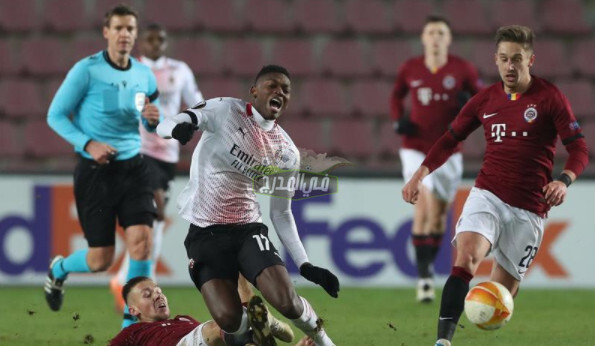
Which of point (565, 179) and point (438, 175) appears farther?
point (438, 175)

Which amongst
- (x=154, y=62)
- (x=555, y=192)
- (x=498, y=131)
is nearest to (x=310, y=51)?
(x=154, y=62)

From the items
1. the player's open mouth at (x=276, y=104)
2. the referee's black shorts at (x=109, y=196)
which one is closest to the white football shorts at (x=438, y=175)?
the referee's black shorts at (x=109, y=196)

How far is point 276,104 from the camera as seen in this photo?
5383 millimetres

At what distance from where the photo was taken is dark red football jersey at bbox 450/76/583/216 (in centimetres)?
582

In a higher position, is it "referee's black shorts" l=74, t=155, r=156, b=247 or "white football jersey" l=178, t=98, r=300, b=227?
"white football jersey" l=178, t=98, r=300, b=227

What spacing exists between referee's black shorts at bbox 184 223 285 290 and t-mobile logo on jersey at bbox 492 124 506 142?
1.38 metres

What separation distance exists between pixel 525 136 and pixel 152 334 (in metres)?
2.17

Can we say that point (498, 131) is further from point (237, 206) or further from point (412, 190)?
point (237, 206)

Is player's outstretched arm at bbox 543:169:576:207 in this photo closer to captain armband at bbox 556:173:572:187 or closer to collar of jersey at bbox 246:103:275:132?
captain armband at bbox 556:173:572:187

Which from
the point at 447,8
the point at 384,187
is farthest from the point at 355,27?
the point at 384,187

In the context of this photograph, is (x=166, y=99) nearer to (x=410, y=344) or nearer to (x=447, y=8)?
(x=410, y=344)

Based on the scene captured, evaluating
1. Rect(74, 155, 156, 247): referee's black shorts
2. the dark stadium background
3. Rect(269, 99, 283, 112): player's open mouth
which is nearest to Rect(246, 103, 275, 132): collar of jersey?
Rect(269, 99, 283, 112): player's open mouth

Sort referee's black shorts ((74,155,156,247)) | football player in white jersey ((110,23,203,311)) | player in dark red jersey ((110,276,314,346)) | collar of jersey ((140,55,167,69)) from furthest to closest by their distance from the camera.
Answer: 1. collar of jersey ((140,55,167,69))
2. football player in white jersey ((110,23,203,311))
3. referee's black shorts ((74,155,156,247))
4. player in dark red jersey ((110,276,314,346))

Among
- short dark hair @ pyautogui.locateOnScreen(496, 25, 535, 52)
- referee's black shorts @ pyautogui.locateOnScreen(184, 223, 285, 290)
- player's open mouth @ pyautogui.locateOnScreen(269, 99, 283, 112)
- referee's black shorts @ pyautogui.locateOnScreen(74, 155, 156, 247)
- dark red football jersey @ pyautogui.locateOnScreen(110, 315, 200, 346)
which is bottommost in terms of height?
dark red football jersey @ pyautogui.locateOnScreen(110, 315, 200, 346)
